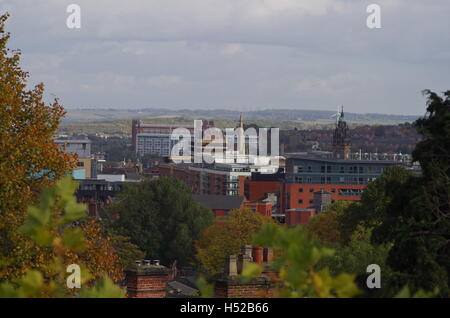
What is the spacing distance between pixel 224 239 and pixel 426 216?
59.0 m

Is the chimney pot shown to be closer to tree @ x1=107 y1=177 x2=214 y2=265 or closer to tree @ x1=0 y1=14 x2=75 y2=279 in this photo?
tree @ x1=0 y1=14 x2=75 y2=279

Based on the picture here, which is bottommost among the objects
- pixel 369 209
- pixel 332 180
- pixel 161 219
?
pixel 332 180

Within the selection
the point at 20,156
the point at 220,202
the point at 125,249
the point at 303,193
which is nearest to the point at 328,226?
the point at 125,249

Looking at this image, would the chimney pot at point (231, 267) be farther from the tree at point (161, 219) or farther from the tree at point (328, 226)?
the tree at point (161, 219)

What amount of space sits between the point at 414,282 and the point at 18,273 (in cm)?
763

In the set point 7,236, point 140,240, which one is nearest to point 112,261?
point 7,236

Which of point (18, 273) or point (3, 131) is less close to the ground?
point (3, 131)

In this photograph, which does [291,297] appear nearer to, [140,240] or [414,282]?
[414,282]

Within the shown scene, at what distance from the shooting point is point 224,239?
78.5 meters

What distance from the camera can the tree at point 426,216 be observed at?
62.6 ft

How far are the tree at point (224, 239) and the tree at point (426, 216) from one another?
49.9 metres

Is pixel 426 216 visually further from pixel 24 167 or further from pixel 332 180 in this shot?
pixel 332 180

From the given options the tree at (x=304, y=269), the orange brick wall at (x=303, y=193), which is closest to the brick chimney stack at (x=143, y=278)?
the tree at (x=304, y=269)

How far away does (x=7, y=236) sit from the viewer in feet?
74.4
